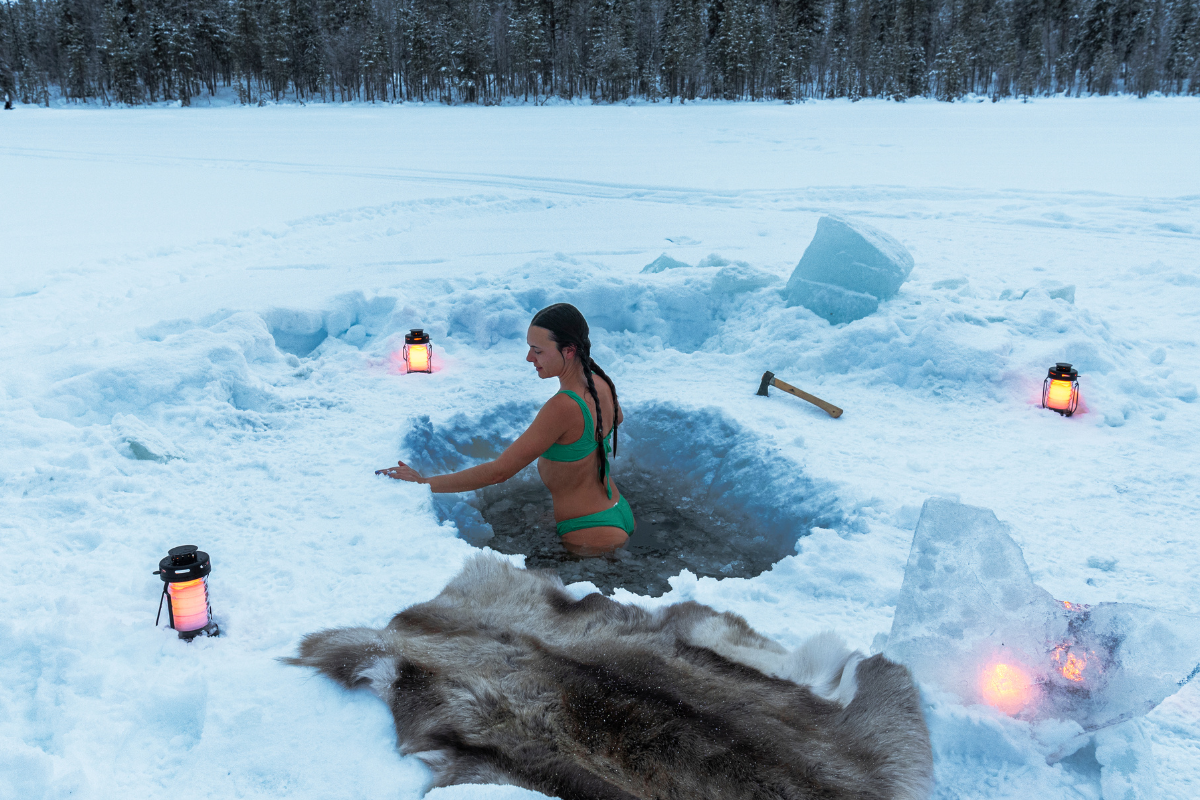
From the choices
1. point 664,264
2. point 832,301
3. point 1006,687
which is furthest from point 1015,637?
point 664,264

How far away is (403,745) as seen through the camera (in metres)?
1.84

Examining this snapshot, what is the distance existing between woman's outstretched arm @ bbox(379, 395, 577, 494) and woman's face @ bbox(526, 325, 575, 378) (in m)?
0.13

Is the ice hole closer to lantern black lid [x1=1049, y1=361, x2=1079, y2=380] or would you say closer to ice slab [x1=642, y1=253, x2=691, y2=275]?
lantern black lid [x1=1049, y1=361, x2=1079, y2=380]

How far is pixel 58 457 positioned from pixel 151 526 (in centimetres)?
69

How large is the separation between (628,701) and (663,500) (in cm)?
214

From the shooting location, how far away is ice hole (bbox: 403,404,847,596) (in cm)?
333

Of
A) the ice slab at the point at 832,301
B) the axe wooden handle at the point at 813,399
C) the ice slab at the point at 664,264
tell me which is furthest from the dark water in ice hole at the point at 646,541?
the ice slab at the point at 664,264

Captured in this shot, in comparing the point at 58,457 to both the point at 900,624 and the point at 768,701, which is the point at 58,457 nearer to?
the point at 768,701

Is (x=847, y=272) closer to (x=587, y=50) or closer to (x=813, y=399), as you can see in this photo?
(x=813, y=399)

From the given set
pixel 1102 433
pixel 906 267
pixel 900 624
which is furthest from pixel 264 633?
pixel 906 267

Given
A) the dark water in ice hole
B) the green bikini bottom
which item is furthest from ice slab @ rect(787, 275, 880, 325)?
the green bikini bottom

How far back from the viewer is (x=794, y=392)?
4.29m

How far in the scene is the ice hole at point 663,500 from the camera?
3326 millimetres

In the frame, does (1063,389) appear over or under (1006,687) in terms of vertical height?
over
